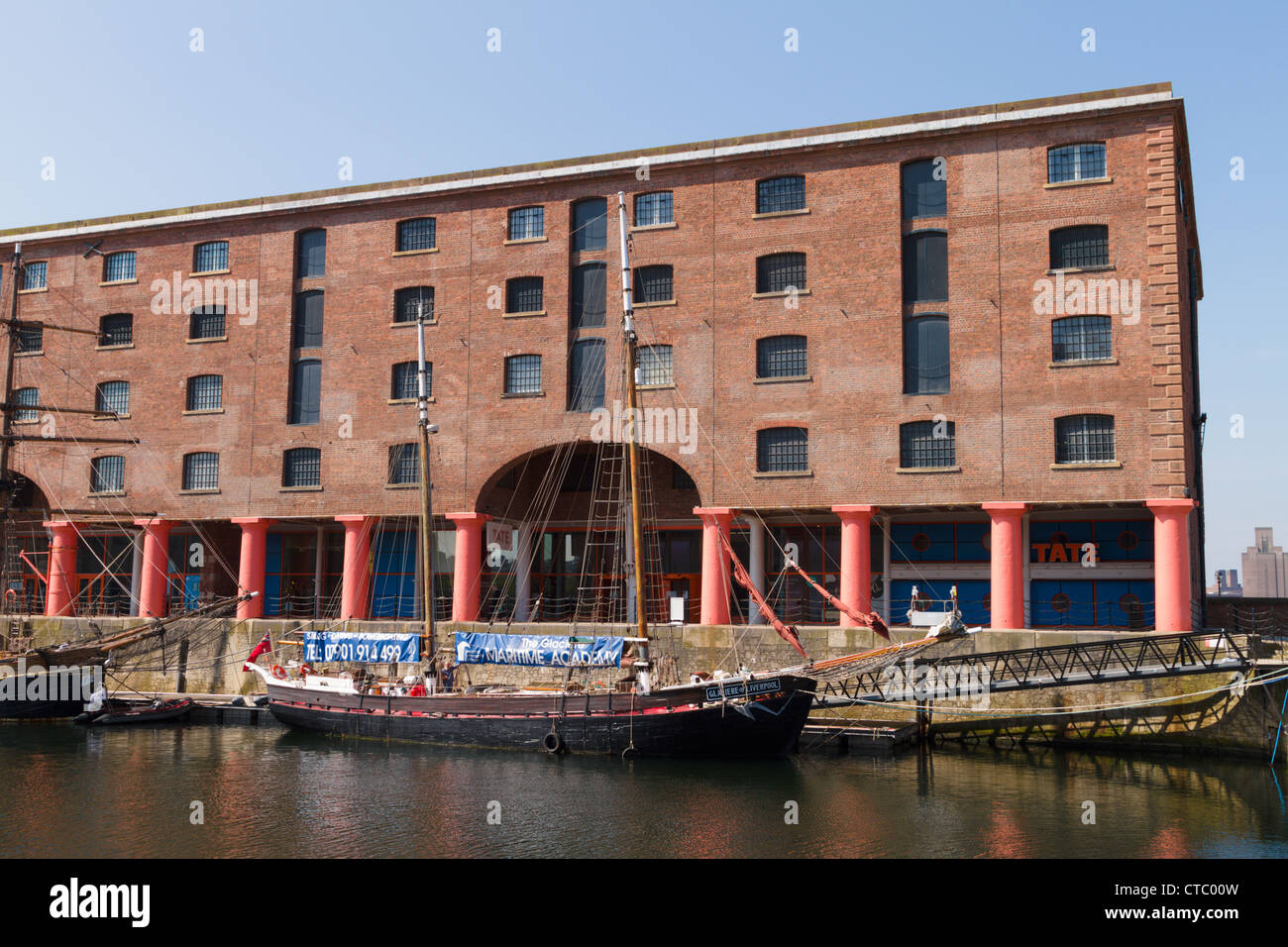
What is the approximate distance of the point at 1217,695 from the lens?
2919 centimetres

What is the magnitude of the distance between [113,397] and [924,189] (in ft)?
113

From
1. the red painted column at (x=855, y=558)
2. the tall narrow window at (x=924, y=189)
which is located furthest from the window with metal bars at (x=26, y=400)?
the tall narrow window at (x=924, y=189)

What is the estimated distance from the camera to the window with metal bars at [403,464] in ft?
138

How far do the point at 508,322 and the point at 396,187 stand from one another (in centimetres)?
750

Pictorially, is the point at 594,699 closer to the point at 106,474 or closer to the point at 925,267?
the point at 925,267

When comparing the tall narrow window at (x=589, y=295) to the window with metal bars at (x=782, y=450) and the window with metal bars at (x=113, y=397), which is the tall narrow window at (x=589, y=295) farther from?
the window with metal bars at (x=113, y=397)

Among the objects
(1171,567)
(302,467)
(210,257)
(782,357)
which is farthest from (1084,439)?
(210,257)

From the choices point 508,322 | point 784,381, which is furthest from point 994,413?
point 508,322

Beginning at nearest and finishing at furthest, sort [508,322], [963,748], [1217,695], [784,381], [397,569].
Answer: [1217,695] → [963,748] → [784,381] → [508,322] → [397,569]


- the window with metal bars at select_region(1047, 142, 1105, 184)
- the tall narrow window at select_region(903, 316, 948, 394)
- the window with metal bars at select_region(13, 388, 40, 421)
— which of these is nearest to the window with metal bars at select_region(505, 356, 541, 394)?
the tall narrow window at select_region(903, 316, 948, 394)

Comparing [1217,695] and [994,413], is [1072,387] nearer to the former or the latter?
[994,413]

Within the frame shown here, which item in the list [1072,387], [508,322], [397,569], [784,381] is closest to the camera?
[1072,387]

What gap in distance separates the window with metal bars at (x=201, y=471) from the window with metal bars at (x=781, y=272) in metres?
23.5

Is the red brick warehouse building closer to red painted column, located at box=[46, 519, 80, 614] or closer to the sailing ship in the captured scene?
red painted column, located at box=[46, 519, 80, 614]
